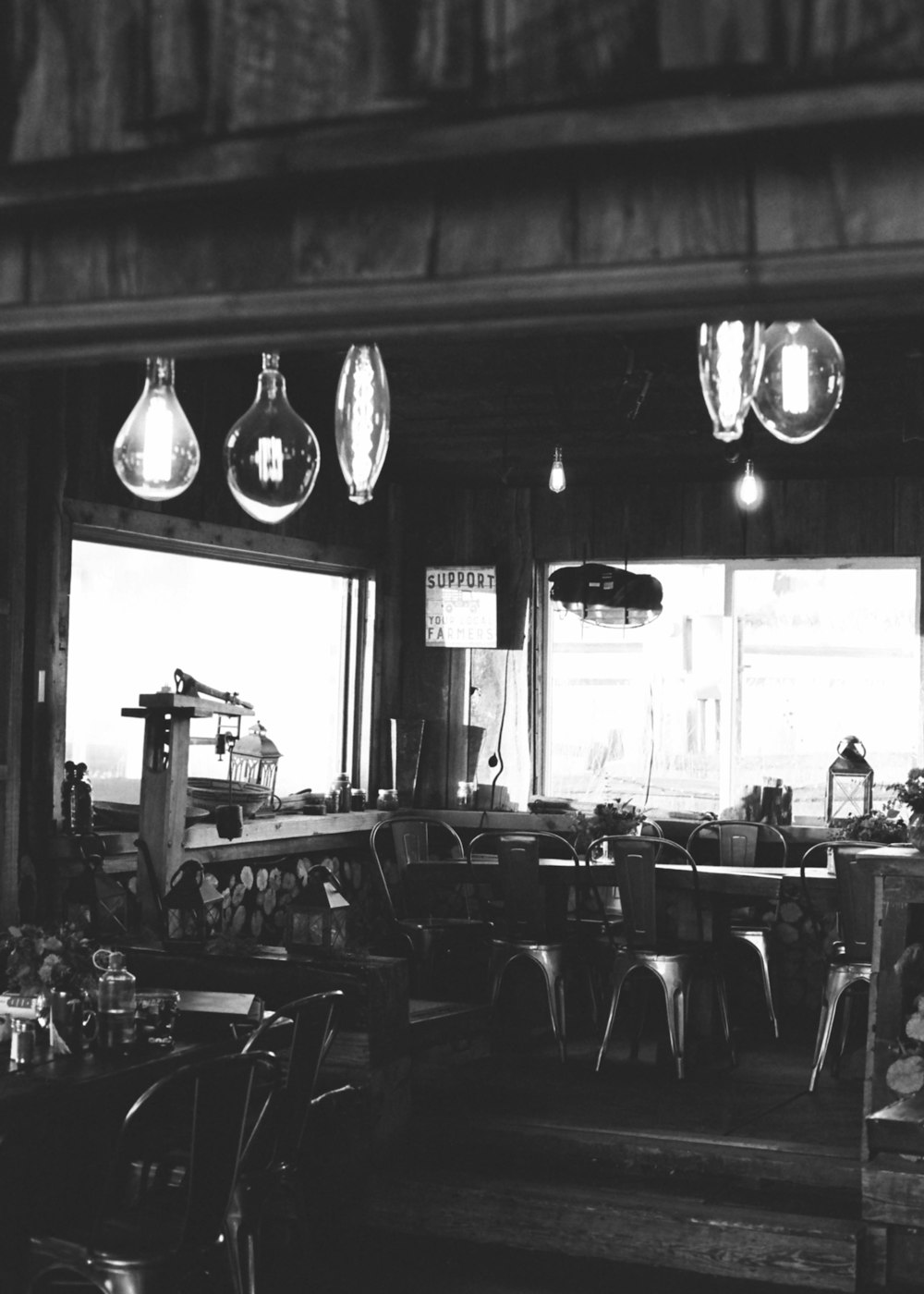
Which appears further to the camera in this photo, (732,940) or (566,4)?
(732,940)

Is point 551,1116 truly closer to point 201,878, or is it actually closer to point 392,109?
point 201,878

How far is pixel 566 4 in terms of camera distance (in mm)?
1207

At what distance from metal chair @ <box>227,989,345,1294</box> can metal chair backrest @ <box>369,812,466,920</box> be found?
3.00 metres

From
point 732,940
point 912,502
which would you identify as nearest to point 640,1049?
point 732,940

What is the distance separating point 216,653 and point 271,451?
17.5 ft

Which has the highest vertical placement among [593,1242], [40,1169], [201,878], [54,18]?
[54,18]

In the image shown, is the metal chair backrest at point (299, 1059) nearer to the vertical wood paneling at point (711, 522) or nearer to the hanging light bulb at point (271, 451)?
the hanging light bulb at point (271, 451)

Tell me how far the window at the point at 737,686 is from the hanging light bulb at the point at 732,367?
5.93 metres

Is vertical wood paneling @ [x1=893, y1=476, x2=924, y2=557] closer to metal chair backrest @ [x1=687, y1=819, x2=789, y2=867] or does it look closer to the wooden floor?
metal chair backrest @ [x1=687, y1=819, x2=789, y2=867]

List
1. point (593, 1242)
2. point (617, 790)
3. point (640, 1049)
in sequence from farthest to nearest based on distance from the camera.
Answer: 1. point (617, 790)
2. point (640, 1049)
3. point (593, 1242)

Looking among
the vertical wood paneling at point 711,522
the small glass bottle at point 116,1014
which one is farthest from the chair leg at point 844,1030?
the small glass bottle at point 116,1014

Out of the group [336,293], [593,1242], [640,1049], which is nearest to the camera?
[336,293]

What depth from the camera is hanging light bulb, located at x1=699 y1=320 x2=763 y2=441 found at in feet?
5.75

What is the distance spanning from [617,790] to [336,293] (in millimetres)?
6852
